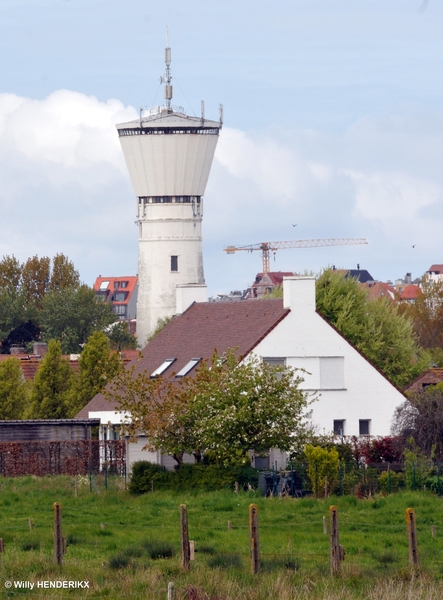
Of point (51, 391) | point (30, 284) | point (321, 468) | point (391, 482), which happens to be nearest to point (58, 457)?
point (51, 391)

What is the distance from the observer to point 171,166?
371ft

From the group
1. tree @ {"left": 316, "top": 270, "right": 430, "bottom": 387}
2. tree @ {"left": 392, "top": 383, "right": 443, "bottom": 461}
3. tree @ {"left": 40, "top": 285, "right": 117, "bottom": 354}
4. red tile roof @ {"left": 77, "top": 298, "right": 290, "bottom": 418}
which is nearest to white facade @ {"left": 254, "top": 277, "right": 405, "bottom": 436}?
red tile roof @ {"left": 77, "top": 298, "right": 290, "bottom": 418}

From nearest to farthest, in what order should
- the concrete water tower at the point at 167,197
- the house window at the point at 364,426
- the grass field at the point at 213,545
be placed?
the grass field at the point at 213,545 < the house window at the point at 364,426 < the concrete water tower at the point at 167,197

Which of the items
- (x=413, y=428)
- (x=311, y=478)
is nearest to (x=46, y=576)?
(x=311, y=478)

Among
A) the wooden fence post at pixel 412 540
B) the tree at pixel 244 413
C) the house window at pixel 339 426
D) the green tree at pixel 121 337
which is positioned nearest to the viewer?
the wooden fence post at pixel 412 540

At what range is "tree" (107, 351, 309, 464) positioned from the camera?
41875 mm

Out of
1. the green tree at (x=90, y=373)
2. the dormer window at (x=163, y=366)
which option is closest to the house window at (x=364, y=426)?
the dormer window at (x=163, y=366)

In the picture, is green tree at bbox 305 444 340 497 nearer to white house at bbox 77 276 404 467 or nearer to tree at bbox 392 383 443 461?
tree at bbox 392 383 443 461

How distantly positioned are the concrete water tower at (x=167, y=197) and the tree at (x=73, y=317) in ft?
29.3

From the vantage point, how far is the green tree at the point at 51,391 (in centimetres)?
6312

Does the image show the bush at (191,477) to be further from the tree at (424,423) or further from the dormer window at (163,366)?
the dormer window at (163,366)

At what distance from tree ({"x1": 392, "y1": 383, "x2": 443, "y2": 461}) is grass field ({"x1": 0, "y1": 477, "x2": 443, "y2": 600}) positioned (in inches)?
429

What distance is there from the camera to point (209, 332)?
5647 cm

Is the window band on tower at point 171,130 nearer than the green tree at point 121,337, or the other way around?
the window band on tower at point 171,130
